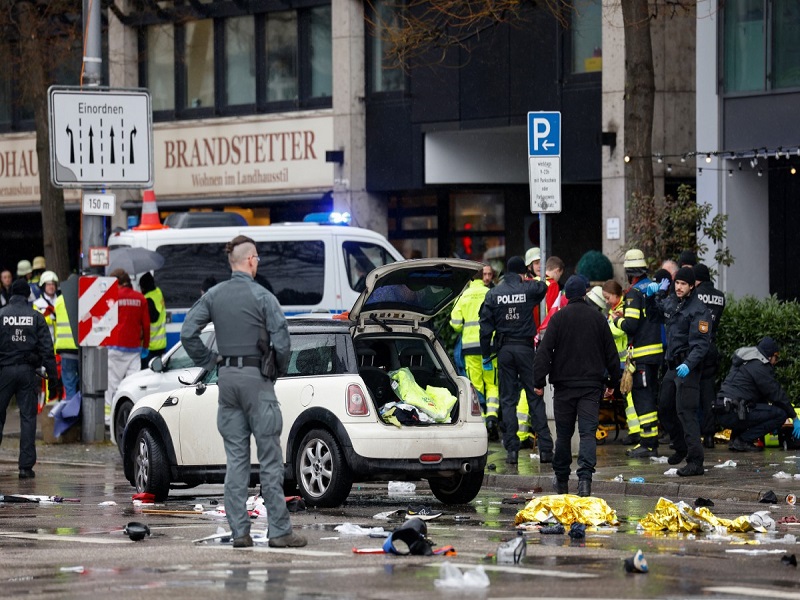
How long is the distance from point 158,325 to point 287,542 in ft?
38.5

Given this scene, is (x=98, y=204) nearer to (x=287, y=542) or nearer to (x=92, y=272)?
(x=92, y=272)

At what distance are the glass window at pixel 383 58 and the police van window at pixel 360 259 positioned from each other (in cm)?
651

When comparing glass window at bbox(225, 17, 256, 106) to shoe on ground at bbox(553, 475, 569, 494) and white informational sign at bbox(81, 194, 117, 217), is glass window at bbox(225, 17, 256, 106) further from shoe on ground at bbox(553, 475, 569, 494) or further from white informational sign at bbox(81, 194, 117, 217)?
shoe on ground at bbox(553, 475, 569, 494)

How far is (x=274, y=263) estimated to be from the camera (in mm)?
22969

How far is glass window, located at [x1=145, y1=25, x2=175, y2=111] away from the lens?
33.7m

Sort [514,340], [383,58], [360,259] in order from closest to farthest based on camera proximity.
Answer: [514,340], [360,259], [383,58]

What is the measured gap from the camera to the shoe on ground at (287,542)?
34.3 ft

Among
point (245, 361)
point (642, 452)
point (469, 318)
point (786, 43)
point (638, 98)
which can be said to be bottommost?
point (642, 452)

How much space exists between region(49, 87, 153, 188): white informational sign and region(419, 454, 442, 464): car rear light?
8457mm

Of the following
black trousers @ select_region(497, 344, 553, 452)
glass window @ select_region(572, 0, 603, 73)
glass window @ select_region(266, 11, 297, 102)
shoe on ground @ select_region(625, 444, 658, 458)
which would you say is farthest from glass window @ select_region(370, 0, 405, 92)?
shoe on ground @ select_region(625, 444, 658, 458)

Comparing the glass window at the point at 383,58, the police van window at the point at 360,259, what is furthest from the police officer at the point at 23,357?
the glass window at the point at 383,58

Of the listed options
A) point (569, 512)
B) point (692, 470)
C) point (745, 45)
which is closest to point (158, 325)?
point (692, 470)

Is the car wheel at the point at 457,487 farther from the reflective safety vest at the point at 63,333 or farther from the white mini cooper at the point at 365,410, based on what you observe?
the reflective safety vest at the point at 63,333

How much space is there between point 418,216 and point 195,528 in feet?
62.7
